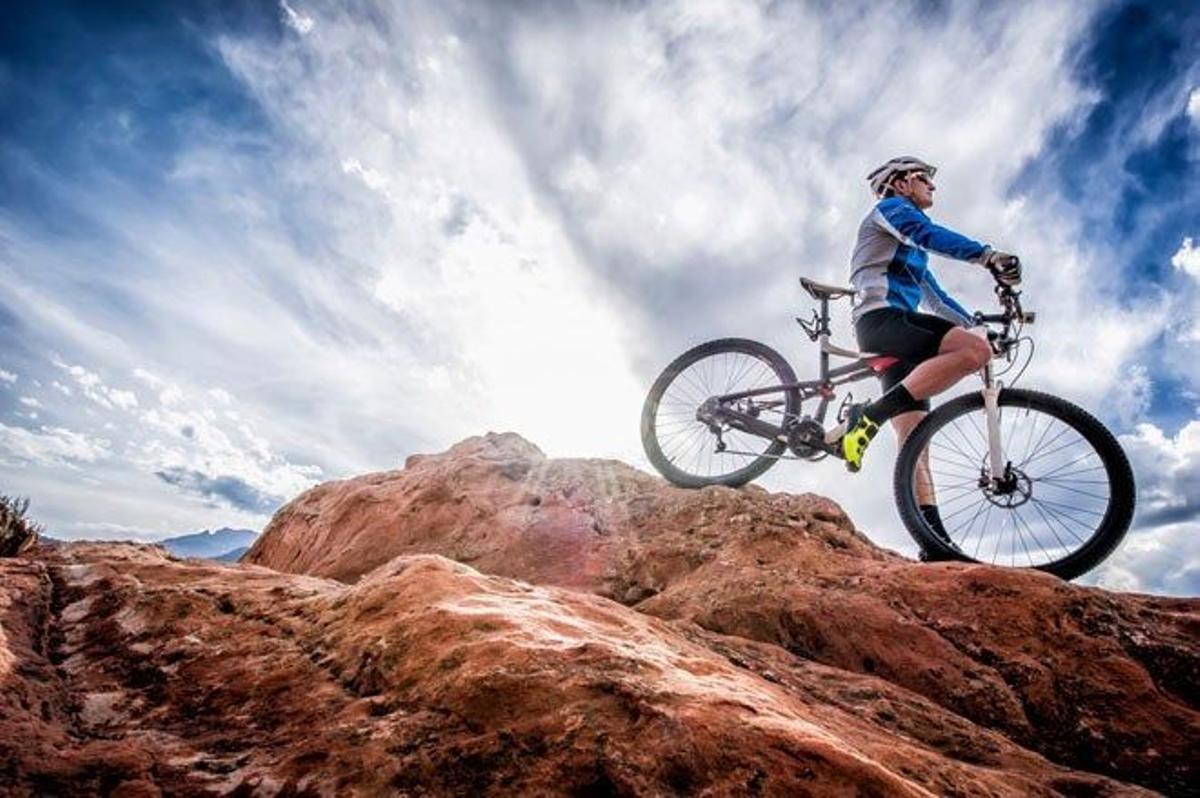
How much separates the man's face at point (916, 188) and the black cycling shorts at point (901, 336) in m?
1.27

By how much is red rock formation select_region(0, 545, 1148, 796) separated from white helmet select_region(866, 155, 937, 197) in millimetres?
4591

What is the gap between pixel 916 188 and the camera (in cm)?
573

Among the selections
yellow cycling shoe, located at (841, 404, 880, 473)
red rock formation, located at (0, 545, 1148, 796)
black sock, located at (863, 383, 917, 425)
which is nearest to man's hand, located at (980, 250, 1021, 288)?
black sock, located at (863, 383, 917, 425)

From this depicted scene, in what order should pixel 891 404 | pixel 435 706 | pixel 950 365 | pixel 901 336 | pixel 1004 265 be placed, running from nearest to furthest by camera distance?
1. pixel 435 706
2. pixel 1004 265
3. pixel 950 365
4. pixel 891 404
5. pixel 901 336

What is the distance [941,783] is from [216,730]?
2.18m

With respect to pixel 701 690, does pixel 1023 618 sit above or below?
above

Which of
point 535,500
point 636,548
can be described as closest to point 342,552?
point 535,500

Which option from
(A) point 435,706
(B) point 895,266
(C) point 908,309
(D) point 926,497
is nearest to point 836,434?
(D) point 926,497

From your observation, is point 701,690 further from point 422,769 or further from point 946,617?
point 946,617

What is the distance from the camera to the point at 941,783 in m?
1.87

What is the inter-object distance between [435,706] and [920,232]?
496 centimetres

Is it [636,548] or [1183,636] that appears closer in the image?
[1183,636]

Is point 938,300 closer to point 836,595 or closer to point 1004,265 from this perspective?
point 1004,265

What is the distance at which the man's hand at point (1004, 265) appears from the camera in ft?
15.1
